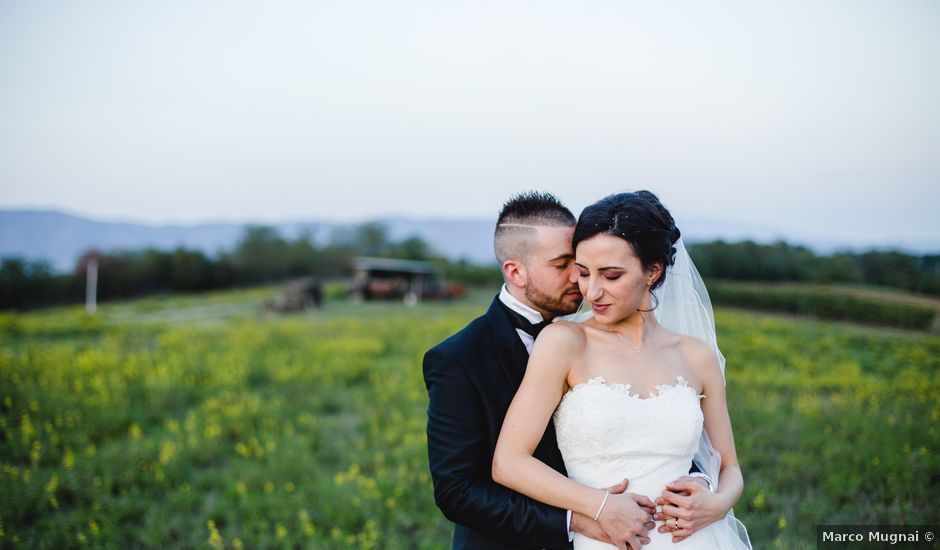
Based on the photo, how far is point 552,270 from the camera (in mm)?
2770

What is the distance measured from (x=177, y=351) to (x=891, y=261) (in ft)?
49.6

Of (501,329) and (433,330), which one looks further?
(433,330)

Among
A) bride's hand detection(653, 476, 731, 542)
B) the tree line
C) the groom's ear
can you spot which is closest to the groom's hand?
bride's hand detection(653, 476, 731, 542)

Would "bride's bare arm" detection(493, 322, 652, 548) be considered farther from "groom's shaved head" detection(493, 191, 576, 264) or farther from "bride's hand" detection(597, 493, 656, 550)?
"groom's shaved head" detection(493, 191, 576, 264)

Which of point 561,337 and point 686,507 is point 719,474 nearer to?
point 686,507

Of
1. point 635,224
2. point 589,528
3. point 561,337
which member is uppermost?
point 635,224

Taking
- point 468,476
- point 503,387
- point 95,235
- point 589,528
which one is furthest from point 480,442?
point 95,235

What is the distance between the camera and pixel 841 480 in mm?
5863

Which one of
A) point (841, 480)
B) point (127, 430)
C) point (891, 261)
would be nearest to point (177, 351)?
point (127, 430)

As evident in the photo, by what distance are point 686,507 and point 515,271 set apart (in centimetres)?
119

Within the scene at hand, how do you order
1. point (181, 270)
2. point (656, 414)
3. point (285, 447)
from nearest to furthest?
1. point (656, 414)
2. point (285, 447)
3. point (181, 270)

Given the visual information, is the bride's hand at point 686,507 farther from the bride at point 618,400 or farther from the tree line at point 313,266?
the tree line at point 313,266

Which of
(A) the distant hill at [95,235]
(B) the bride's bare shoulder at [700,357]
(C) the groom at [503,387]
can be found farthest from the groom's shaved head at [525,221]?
(A) the distant hill at [95,235]

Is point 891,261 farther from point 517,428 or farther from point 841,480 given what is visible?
point 517,428
